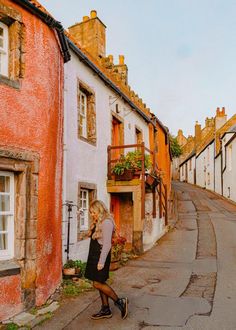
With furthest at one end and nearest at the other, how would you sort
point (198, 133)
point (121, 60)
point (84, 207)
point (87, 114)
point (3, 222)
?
point (198, 133) → point (121, 60) → point (87, 114) → point (84, 207) → point (3, 222)

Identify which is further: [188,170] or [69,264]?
[188,170]

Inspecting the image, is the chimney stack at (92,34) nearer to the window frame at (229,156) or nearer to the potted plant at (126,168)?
the potted plant at (126,168)

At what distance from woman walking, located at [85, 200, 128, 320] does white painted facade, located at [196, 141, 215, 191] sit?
34.9 metres

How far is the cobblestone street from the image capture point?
595 cm

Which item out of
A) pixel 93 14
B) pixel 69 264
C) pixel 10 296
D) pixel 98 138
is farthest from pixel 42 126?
pixel 93 14

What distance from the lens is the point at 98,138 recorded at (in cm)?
1201

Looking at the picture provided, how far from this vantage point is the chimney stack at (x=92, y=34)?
14141 mm

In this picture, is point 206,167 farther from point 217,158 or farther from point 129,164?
point 129,164

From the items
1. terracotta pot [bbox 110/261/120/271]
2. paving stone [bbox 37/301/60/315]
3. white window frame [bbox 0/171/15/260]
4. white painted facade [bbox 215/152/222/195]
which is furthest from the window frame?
white window frame [bbox 0/171/15/260]

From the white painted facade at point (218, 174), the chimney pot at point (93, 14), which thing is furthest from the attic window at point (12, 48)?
the white painted facade at point (218, 174)

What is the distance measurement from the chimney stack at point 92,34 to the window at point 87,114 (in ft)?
10.5

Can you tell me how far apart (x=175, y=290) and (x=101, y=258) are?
9.78 feet

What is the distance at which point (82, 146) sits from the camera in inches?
417

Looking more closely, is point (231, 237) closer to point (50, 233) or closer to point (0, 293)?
point (50, 233)
